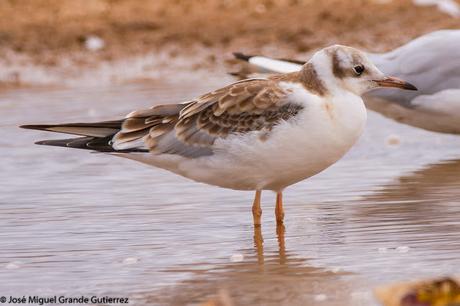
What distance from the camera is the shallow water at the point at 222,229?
219 inches

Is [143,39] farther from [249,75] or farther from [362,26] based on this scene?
[249,75]

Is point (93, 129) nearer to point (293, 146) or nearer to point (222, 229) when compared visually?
point (222, 229)

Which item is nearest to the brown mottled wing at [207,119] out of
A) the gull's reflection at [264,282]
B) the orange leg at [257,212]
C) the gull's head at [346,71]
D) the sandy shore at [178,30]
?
the gull's head at [346,71]

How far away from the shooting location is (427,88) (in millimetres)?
8789

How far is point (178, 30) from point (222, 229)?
7.52 metres

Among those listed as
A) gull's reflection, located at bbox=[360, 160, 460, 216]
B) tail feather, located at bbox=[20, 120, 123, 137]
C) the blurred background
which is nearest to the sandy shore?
the blurred background

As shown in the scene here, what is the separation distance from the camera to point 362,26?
13992mm

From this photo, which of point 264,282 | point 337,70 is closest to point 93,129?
point 337,70

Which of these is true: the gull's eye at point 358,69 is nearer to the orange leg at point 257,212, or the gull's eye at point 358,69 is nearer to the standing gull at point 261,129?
the standing gull at point 261,129

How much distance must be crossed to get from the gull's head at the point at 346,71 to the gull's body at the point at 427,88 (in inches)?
87.0

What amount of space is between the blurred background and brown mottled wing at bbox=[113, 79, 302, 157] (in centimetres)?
44

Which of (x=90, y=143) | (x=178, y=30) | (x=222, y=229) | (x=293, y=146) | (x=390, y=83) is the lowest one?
(x=222, y=229)

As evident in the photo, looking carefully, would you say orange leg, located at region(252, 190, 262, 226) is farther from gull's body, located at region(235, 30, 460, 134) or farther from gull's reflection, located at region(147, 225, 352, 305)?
gull's body, located at region(235, 30, 460, 134)

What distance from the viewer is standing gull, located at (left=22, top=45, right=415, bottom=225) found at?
6.27 meters
